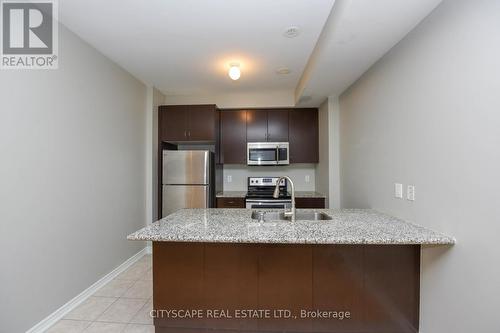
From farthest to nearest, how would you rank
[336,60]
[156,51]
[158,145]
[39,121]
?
[158,145] → [156,51] → [336,60] → [39,121]

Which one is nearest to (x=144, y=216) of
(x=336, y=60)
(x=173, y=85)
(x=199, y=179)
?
(x=199, y=179)

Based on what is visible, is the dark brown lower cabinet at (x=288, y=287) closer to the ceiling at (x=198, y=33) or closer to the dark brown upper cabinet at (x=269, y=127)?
the ceiling at (x=198, y=33)

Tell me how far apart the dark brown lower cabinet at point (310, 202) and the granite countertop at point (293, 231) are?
5.54 ft

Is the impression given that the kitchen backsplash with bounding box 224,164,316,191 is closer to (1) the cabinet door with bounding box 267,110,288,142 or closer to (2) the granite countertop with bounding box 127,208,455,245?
(1) the cabinet door with bounding box 267,110,288,142

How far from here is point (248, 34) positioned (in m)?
2.36

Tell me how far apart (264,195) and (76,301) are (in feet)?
8.53

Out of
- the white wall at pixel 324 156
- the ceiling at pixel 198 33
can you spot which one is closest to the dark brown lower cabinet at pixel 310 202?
the white wall at pixel 324 156

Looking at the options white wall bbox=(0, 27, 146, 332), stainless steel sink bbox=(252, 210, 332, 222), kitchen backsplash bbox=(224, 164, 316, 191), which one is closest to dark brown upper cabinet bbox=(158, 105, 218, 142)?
white wall bbox=(0, 27, 146, 332)

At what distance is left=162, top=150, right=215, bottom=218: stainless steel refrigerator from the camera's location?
3691mm

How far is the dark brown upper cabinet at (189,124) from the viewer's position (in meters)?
3.93

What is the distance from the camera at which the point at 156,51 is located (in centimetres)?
269

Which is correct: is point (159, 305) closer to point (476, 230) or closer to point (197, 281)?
point (197, 281)

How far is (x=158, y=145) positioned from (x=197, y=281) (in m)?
2.63

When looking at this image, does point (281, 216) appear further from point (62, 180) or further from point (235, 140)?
point (235, 140)
